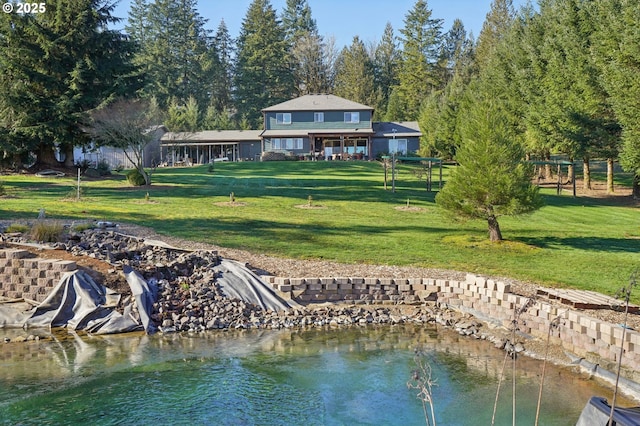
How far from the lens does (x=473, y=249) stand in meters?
15.7

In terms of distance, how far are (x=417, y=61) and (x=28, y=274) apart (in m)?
61.9

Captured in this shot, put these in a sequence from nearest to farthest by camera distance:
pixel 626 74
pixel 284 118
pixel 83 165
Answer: pixel 626 74 < pixel 83 165 < pixel 284 118

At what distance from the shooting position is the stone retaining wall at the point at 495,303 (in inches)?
361

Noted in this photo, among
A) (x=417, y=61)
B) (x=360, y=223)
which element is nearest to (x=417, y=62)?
(x=417, y=61)

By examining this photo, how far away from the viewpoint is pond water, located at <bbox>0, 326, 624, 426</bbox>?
309 inches

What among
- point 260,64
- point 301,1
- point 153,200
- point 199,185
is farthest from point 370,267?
point 301,1

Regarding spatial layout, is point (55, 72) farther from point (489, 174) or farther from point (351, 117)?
point (351, 117)

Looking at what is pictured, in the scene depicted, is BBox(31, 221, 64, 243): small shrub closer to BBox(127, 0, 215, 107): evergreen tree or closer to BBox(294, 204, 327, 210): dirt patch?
BBox(294, 204, 327, 210): dirt patch

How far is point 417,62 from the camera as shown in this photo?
226 feet

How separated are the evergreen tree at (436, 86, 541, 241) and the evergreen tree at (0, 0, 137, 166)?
19110 millimetres

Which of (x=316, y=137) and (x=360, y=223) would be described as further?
(x=316, y=137)

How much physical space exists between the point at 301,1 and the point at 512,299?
236 ft

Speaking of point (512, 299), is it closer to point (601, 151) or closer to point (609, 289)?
point (609, 289)

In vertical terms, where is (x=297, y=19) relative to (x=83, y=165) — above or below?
above
